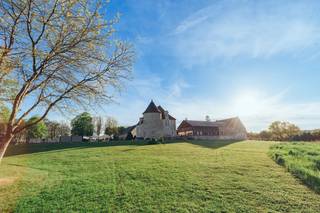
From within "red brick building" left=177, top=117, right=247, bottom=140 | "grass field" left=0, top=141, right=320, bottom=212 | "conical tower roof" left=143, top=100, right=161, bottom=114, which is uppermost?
"conical tower roof" left=143, top=100, right=161, bottom=114

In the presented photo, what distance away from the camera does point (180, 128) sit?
2007 inches

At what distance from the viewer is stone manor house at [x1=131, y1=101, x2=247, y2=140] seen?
39.8 meters

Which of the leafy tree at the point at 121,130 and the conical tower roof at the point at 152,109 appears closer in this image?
the conical tower roof at the point at 152,109

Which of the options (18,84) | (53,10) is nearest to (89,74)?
(53,10)

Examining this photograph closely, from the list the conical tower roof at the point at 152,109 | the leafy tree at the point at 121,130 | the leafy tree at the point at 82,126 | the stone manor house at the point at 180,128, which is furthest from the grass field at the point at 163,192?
the leafy tree at the point at 121,130

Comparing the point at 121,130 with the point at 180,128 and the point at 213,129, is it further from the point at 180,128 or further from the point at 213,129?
the point at 213,129

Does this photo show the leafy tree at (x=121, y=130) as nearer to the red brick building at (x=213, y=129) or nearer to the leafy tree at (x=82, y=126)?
the leafy tree at (x=82, y=126)

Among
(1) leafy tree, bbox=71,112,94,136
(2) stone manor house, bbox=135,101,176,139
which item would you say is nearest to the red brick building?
(2) stone manor house, bbox=135,101,176,139

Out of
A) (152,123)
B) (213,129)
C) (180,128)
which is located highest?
(152,123)

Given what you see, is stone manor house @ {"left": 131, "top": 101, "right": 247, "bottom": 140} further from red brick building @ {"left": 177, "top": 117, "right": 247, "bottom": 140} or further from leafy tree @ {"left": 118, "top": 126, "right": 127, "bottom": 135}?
leafy tree @ {"left": 118, "top": 126, "right": 127, "bottom": 135}

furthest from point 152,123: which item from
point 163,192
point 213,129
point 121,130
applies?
point 163,192

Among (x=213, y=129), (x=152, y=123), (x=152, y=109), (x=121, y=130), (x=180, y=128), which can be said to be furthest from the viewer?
(x=121, y=130)

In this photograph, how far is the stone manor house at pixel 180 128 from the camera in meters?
39.8

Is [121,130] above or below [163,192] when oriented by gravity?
above
